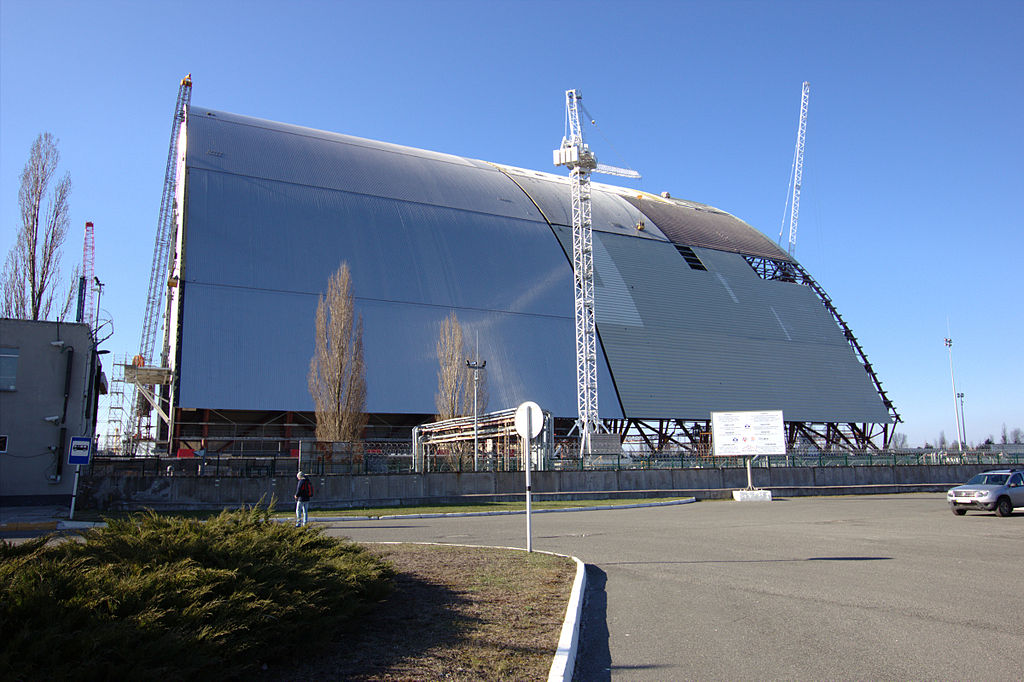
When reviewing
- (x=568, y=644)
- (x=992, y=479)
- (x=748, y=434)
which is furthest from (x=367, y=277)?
(x=568, y=644)

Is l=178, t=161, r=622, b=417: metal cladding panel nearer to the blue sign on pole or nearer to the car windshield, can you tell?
the blue sign on pole

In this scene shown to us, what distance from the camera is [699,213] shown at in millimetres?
77625

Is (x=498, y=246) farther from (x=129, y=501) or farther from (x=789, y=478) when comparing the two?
(x=129, y=501)

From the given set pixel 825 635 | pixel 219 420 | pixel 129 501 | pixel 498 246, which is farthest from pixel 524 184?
pixel 825 635

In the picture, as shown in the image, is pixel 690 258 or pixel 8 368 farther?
pixel 690 258

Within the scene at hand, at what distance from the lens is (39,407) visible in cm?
2633

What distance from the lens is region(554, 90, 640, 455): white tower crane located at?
48188 mm

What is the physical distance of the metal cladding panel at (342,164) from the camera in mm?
49719

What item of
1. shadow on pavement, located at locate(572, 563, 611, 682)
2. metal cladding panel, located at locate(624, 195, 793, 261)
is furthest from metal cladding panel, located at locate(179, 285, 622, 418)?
shadow on pavement, located at locate(572, 563, 611, 682)

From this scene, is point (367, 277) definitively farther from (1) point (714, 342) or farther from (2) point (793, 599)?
(2) point (793, 599)

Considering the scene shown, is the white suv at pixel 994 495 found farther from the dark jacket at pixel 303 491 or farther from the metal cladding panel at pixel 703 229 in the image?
the metal cladding panel at pixel 703 229

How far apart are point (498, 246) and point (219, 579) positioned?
5015 centimetres

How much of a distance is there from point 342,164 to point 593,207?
22944 mm

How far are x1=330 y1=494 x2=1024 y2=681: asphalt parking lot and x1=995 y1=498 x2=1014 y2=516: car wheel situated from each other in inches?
165
